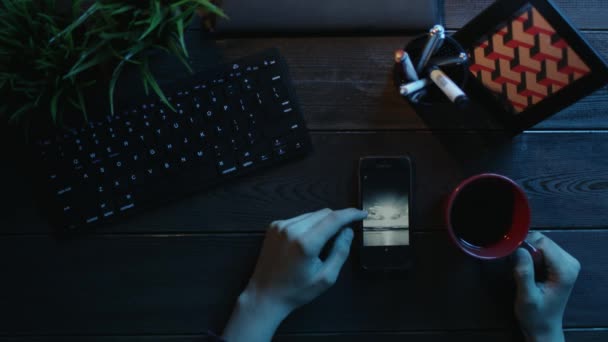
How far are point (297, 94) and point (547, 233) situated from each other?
1.50 ft

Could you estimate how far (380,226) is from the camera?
773mm

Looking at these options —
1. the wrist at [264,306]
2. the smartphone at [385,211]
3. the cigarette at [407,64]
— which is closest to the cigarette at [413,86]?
the cigarette at [407,64]

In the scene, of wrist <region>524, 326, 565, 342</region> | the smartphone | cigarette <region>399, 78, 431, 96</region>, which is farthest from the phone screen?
wrist <region>524, 326, 565, 342</region>

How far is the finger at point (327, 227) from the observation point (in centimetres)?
71

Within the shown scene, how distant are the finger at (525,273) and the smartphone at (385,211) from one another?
161mm

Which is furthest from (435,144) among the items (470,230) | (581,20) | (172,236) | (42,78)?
(42,78)

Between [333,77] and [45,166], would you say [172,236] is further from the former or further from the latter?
[333,77]

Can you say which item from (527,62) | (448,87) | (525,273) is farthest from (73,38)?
(525,273)

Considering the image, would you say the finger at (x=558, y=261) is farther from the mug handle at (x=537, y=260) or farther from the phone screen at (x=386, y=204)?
the phone screen at (x=386, y=204)

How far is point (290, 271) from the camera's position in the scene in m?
0.73

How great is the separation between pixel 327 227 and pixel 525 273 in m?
0.31

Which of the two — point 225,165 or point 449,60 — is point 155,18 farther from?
point 449,60

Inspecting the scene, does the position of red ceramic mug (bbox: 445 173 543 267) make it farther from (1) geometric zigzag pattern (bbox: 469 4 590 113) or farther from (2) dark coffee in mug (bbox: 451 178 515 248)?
(1) geometric zigzag pattern (bbox: 469 4 590 113)

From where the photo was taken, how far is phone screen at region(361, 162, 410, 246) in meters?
0.77
